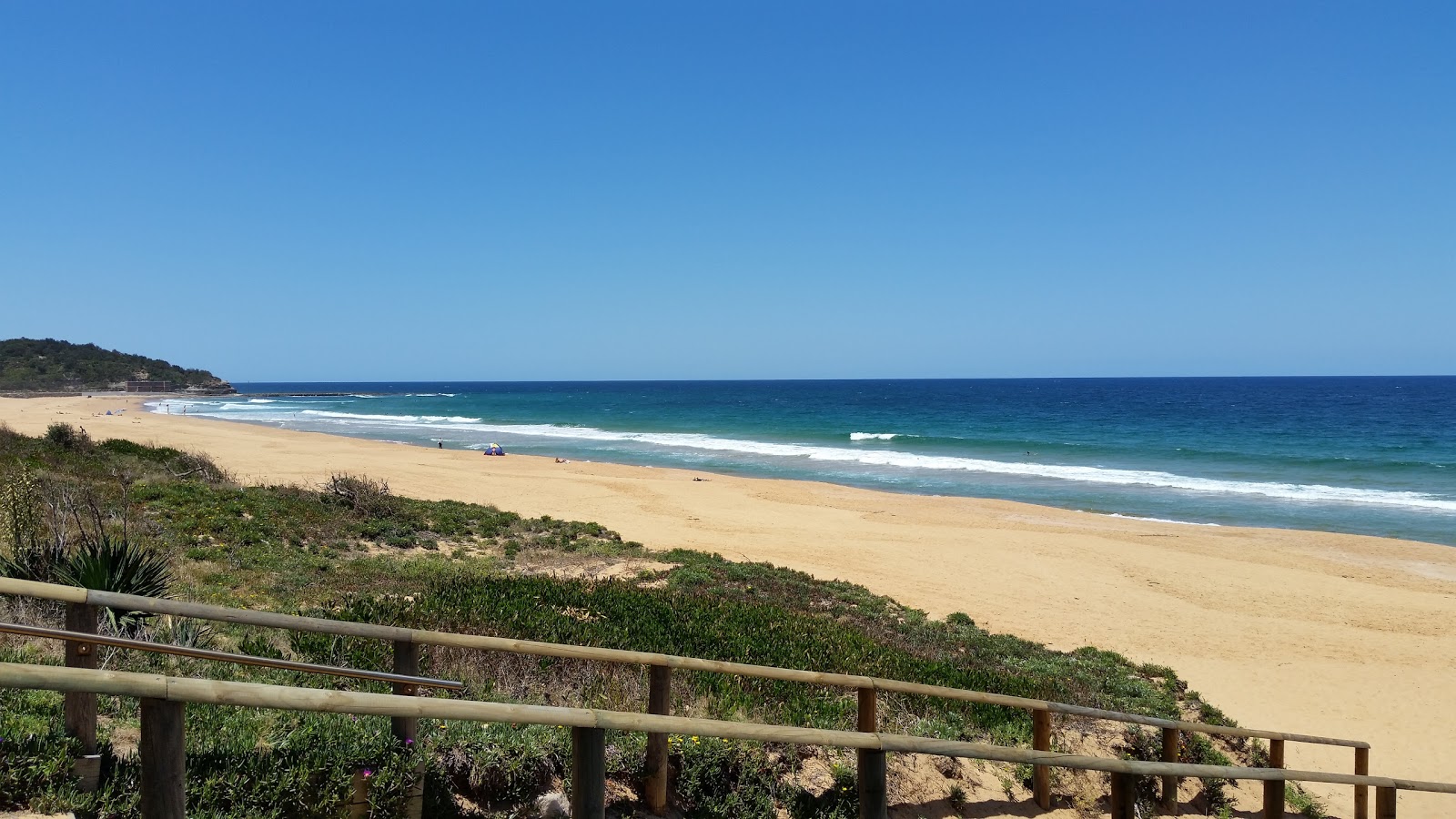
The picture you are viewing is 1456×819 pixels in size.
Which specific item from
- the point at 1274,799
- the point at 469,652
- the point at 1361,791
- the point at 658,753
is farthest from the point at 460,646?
the point at 1361,791

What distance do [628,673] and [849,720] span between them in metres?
1.73

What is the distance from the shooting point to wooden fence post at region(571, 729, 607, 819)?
123 inches

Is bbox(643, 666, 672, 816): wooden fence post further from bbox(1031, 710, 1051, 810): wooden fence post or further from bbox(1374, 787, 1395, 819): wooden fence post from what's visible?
bbox(1374, 787, 1395, 819): wooden fence post

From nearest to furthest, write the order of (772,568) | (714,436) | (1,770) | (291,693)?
1. (291,693)
2. (1,770)
3. (772,568)
4. (714,436)

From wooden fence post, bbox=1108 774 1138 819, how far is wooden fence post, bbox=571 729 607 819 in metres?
3.12

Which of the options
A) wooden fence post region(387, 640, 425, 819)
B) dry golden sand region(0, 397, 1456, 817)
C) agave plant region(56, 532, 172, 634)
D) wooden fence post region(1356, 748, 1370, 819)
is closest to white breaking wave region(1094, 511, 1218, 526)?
dry golden sand region(0, 397, 1456, 817)

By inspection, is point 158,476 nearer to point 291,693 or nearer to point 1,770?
point 1,770

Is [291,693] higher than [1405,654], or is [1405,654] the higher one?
[291,693]

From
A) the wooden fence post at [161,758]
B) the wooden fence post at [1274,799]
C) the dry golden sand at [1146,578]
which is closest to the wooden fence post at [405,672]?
the wooden fence post at [161,758]

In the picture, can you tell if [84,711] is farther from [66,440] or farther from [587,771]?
[66,440]

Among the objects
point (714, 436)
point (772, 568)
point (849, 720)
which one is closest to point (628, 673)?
point (849, 720)

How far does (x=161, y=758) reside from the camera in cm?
255

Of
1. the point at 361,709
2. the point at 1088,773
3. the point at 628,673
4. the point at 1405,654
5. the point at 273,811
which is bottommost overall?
the point at 1405,654

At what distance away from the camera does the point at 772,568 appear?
1605cm
